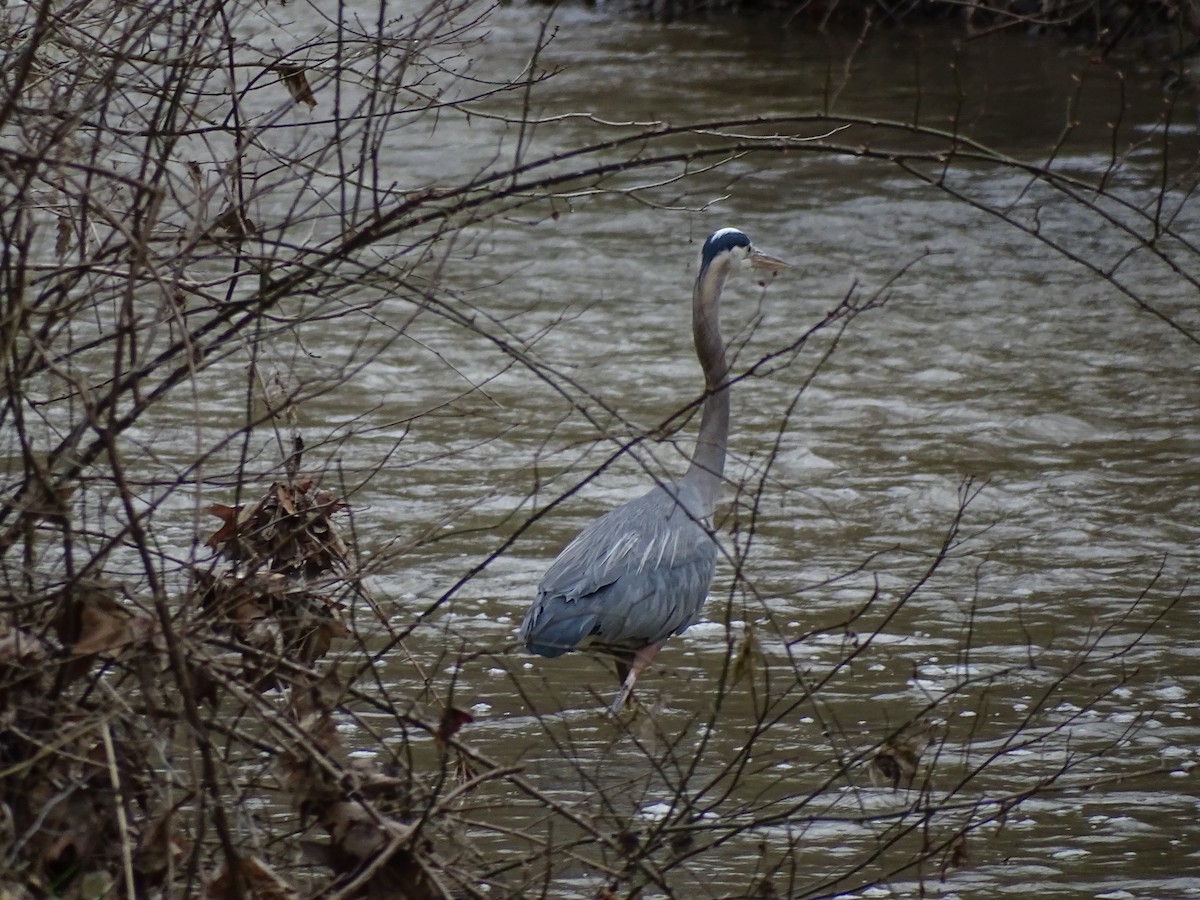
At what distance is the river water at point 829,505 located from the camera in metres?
3.81

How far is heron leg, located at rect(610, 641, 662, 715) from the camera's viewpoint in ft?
17.4

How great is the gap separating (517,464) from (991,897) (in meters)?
4.00

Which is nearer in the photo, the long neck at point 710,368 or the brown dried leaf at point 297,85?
the brown dried leaf at point 297,85

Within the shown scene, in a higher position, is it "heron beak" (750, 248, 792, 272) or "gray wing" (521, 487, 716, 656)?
"heron beak" (750, 248, 792, 272)

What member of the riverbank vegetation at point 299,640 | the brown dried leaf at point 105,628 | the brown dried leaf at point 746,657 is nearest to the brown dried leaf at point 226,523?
the riverbank vegetation at point 299,640

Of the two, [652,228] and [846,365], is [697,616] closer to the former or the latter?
[846,365]

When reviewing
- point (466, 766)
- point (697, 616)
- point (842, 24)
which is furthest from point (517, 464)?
point (842, 24)

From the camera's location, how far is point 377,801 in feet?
9.50

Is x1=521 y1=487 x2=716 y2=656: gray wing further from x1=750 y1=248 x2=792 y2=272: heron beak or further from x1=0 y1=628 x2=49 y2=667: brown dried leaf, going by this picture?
x1=0 y1=628 x2=49 y2=667: brown dried leaf

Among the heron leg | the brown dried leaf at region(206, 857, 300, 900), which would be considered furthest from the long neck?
the brown dried leaf at region(206, 857, 300, 900)

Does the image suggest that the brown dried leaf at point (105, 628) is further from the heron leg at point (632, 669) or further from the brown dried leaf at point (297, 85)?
the heron leg at point (632, 669)

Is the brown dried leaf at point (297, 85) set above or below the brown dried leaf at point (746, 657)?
above

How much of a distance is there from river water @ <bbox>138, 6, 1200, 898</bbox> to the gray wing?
211 millimetres

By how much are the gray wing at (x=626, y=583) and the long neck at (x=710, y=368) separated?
0.62ft
